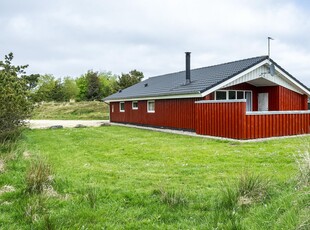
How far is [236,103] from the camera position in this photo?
1286 cm

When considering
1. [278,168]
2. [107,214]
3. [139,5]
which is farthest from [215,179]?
[139,5]

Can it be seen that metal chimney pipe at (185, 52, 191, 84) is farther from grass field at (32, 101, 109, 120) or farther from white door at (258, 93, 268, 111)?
grass field at (32, 101, 109, 120)

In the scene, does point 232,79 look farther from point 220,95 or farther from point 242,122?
point 242,122

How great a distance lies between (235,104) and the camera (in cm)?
1291

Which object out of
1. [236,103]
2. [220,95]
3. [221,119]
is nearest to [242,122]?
[236,103]

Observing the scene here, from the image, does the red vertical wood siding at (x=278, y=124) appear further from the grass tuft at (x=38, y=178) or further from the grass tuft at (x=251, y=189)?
the grass tuft at (x=38, y=178)

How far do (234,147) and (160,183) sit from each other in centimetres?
558

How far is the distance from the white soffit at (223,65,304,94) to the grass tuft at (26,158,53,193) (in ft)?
38.5

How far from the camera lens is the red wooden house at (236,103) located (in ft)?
43.0

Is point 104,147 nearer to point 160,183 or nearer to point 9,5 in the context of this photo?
point 160,183

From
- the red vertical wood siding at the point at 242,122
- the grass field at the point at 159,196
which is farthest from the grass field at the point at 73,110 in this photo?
the grass field at the point at 159,196

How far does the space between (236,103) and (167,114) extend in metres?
6.30

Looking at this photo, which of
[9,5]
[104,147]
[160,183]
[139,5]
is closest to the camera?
[160,183]

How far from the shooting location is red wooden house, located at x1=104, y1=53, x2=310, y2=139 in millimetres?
13094
